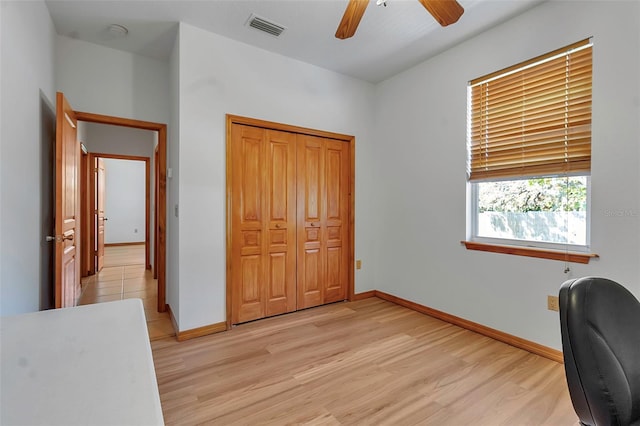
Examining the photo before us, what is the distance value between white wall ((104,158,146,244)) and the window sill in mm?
9035

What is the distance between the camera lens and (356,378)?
213cm

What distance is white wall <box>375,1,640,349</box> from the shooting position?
2061 mm

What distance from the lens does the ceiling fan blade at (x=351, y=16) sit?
1755 millimetres

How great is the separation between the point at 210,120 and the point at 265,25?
966 millimetres

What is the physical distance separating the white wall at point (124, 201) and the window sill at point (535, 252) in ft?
29.6

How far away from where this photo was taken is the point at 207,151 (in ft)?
9.48

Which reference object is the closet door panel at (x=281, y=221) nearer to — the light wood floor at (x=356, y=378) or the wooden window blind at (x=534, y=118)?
the light wood floor at (x=356, y=378)

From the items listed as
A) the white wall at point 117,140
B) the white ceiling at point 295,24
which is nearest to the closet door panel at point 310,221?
the white ceiling at point 295,24

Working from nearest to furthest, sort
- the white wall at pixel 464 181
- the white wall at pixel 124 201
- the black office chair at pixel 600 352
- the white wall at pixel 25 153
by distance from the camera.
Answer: the black office chair at pixel 600 352 < the white wall at pixel 25 153 < the white wall at pixel 464 181 < the white wall at pixel 124 201

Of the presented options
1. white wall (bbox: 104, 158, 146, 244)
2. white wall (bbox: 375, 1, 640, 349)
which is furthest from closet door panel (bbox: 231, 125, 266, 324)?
white wall (bbox: 104, 158, 146, 244)

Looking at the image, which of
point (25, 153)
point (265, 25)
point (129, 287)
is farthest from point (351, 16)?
point (129, 287)

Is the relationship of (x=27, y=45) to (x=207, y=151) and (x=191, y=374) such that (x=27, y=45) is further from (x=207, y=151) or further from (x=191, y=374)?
(x=191, y=374)

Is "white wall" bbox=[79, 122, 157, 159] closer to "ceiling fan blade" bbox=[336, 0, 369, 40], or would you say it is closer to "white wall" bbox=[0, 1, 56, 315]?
"white wall" bbox=[0, 1, 56, 315]

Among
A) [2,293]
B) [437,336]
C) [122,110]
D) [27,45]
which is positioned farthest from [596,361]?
[122,110]
